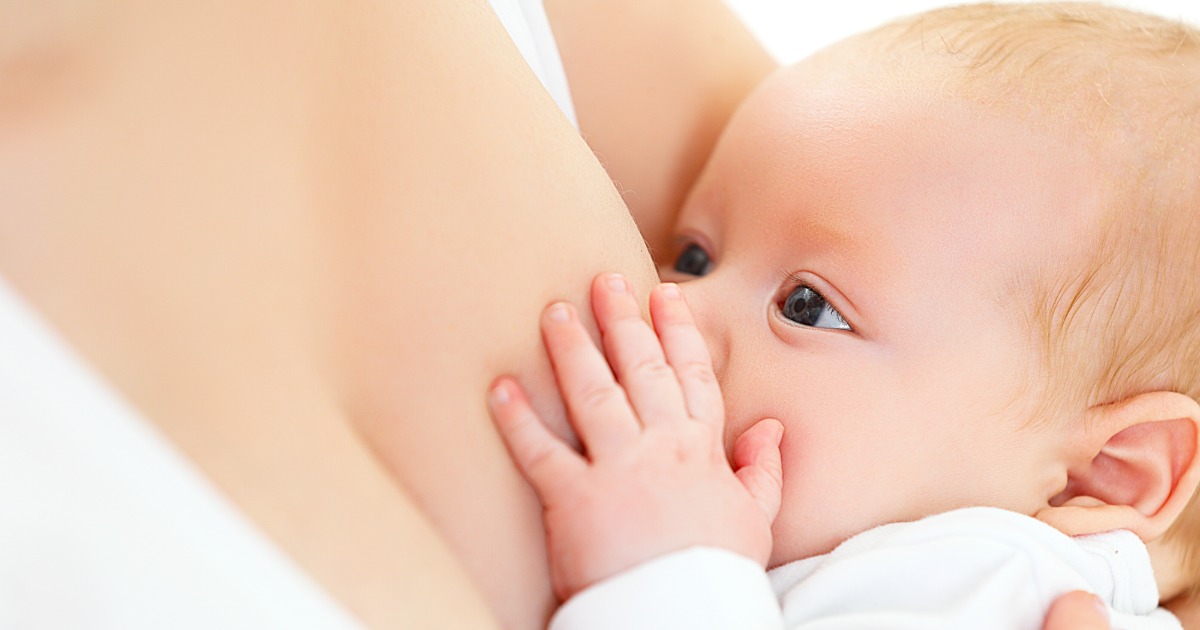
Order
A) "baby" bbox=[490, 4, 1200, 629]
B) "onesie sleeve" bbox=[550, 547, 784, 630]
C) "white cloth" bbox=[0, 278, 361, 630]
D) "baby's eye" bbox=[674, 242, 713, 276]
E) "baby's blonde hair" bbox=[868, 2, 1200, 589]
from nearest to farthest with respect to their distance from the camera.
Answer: "white cloth" bbox=[0, 278, 361, 630]
"onesie sleeve" bbox=[550, 547, 784, 630]
"baby" bbox=[490, 4, 1200, 629]
"baby's blonde hair" bbox=[868, 2, 1200, 589]
"baby's eye" bbox=[674, 242, 713, 276]

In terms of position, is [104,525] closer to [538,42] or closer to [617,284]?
[617,284]

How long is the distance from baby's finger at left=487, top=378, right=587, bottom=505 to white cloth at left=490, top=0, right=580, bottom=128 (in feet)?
1.44

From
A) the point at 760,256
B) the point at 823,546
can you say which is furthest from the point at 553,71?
the point at 823,546

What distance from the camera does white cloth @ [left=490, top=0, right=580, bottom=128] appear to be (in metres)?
1.12

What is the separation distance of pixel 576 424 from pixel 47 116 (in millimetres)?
426

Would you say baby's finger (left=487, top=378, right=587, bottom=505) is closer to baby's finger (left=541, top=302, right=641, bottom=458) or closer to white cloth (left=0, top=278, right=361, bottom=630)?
baby's finger (left=541, top=302, right=641, bottom=458)

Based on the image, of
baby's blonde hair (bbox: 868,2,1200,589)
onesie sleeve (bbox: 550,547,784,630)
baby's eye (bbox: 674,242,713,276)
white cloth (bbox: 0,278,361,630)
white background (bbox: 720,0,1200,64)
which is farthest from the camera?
white background (bbox: 720,0,1200,64)

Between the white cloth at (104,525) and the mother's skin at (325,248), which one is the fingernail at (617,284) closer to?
the mother's skin at (325,248)

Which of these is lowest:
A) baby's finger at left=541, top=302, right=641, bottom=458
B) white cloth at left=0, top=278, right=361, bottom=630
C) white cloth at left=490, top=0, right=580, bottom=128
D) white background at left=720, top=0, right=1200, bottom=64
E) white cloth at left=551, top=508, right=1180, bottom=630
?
white background at left=720, top=0, right=1200, bottom=64

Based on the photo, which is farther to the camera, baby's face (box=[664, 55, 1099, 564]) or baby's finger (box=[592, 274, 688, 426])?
baby's face (box=[664, 55, 1099, 564])

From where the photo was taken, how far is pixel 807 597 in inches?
35.6

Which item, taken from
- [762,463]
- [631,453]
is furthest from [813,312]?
[631,453]

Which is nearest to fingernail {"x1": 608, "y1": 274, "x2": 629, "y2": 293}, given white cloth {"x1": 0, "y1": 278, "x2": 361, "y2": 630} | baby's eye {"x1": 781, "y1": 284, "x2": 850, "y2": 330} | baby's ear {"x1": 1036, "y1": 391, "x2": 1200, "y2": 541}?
baby's eye {"x1": 781, "y1": 284, "x2": 850, "y2": 330}

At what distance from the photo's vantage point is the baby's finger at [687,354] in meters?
0.90
